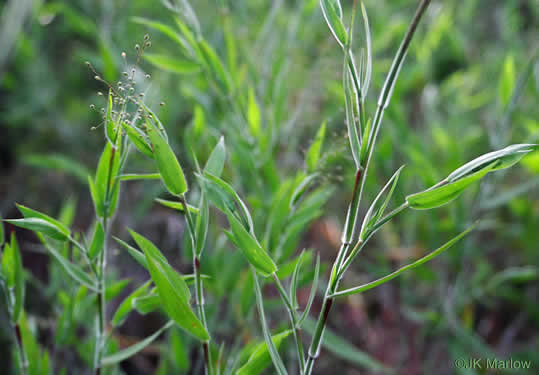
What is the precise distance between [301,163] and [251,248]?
2.56ft

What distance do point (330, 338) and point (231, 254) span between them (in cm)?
26

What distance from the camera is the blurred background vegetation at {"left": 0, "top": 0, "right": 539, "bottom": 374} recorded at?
35.1 inches

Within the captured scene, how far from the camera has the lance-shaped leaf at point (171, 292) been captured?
0.42 metres

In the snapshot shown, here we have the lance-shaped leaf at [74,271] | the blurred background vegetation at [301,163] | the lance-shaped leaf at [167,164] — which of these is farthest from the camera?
the blurred background vegetation at [301,163]

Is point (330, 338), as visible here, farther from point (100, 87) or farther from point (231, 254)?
point (100, 87)

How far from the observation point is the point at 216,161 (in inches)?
18.4

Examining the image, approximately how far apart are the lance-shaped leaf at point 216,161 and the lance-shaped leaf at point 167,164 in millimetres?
54

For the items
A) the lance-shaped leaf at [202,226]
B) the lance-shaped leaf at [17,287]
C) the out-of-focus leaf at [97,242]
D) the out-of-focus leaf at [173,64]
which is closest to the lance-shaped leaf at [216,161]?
the lance-shaped leaf at [202,226]

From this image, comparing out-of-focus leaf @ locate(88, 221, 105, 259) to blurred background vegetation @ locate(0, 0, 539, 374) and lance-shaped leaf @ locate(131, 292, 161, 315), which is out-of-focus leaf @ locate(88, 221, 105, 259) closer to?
lance-shaped leaf @ locate(131, 292, 161, 315)

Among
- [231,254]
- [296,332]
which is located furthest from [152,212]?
[296,332]

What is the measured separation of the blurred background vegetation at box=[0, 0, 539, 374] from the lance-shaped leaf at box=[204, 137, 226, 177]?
0.77ft

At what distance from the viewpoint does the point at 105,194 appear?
19.1 inches

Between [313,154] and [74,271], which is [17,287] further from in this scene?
[313,154]

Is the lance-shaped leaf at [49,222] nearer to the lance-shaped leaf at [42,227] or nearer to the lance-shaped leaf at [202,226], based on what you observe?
the lance-shaped leaf at [42,227]
